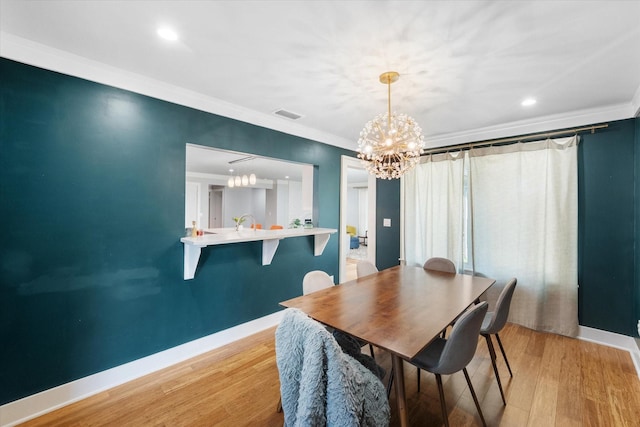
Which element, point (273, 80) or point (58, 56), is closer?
point (58, 56)

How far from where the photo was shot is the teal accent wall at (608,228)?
2727 mm

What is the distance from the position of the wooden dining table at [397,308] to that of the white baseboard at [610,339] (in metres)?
1.65

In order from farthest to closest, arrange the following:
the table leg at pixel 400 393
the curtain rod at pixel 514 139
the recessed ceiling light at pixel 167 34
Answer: the curtain rod at pixel 514 139 → the recessed ceiling light at pixel 167 34 → the table leg at pixel 400 393

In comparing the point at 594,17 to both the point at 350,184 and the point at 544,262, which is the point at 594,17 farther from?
the point at 350,184

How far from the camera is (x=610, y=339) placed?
2.80 m

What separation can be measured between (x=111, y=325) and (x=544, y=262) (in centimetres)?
445

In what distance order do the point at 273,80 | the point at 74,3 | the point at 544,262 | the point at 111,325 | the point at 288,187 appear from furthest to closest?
the point at 288,187 → the point at 544,262 → the point at 273,80 → the point at 111,325 → the point at 74,3

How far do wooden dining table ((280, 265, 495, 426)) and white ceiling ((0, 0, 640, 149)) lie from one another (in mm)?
1750

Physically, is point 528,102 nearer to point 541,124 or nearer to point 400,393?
point 541,124

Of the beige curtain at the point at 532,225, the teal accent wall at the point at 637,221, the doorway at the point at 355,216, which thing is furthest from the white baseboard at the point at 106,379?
the teal accent wall at the point at 637,221

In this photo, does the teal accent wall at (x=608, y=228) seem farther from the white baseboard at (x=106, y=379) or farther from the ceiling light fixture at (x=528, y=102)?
the white baseboard at (x=106, y=379)

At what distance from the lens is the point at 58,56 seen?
6.15 ft

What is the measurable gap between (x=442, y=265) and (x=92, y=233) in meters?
3.33

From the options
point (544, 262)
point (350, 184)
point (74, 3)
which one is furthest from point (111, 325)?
point (350, 184)
